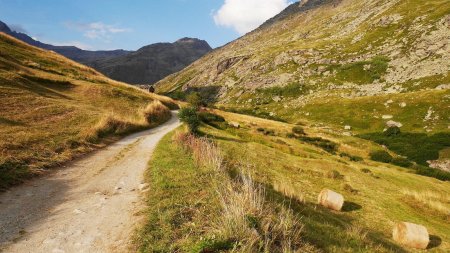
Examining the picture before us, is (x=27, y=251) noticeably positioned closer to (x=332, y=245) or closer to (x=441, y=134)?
(x=332, y=245)

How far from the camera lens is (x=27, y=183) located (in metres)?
17.8

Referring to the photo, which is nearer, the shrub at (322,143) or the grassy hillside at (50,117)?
the grassy hillside at (50,117)

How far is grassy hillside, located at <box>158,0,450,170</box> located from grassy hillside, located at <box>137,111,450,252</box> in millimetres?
46840

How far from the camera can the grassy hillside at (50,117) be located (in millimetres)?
21109

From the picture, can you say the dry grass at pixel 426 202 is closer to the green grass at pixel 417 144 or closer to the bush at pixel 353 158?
the bush at pixel 353 158

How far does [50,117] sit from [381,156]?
62.3m

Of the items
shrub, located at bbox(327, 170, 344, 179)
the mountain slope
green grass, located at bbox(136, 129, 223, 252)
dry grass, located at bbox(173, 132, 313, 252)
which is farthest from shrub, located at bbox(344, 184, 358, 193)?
the mountain slope

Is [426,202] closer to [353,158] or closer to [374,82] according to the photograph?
[353,158]

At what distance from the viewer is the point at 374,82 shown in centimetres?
13900

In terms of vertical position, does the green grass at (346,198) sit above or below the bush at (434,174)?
above

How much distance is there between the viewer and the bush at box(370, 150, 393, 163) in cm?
6921

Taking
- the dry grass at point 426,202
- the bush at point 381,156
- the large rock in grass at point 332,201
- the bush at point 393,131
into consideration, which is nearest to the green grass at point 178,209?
the large rock in grass at point 332,201

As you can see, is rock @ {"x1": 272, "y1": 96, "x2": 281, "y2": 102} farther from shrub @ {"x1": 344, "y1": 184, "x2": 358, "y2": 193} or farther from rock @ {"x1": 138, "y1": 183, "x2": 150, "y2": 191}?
rock @ {"x1": 138, "y1": 183, "x2": 150, "y2": 191}

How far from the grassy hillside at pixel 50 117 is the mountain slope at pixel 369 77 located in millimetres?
76161
